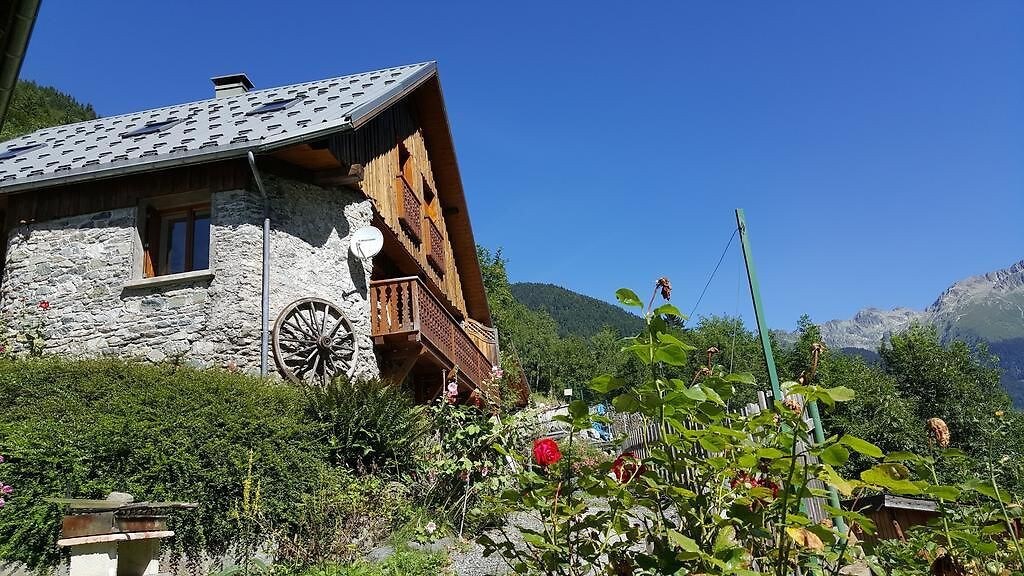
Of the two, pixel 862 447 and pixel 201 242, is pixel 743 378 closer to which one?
pixel 862 447

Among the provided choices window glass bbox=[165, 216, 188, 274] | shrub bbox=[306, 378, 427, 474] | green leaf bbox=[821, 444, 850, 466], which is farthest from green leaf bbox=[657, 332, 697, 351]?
window glass bbox=[165, 216, 188, 274]

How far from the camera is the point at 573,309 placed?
377 ft

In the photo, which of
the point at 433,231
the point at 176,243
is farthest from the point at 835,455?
the point at 433,231

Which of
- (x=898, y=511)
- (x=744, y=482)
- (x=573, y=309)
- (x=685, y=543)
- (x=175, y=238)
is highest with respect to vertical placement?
(x=573, y=309)

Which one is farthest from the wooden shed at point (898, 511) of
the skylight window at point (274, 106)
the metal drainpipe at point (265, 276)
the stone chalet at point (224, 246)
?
the skylight window at point (274, 106)

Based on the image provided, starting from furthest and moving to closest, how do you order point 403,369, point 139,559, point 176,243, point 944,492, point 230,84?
point 230,84, point 403,369, point 176,243, point 139,559, point 944,492

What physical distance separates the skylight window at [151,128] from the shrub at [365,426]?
6940 mm

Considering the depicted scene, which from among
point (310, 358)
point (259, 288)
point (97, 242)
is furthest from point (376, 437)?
point (97, 242)

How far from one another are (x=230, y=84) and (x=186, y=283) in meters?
7.86

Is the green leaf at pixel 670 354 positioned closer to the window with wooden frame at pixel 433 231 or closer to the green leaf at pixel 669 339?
the green leaf at pixel 669 339

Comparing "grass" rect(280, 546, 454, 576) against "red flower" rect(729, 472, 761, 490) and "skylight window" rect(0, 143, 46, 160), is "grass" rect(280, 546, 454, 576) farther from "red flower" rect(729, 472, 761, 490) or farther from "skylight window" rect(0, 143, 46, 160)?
"skylight window" rect(0, 143, 46, 160)

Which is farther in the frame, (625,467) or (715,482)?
(625,467)

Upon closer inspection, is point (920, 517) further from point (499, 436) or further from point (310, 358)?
point (310, 358)

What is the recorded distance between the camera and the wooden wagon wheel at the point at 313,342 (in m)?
10.1
